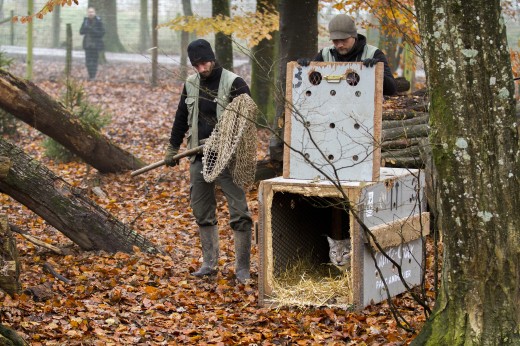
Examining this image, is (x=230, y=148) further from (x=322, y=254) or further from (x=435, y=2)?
(x=435, y=2)

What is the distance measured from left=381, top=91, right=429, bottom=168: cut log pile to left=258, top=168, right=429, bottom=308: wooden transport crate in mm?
1626

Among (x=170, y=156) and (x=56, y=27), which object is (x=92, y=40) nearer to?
(x=56, y=27)

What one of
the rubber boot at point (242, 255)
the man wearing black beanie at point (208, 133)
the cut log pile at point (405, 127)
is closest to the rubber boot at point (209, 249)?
the man wearing black beanie at point (208, 133)

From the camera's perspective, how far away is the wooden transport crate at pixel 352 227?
23.4ft

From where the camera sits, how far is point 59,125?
12.9m

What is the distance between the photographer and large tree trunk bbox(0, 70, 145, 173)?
12438 millimetres

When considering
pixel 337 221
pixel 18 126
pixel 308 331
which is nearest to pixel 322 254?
pixel 337 221

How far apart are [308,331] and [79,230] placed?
3.15 m

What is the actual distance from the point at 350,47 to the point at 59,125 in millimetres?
6328

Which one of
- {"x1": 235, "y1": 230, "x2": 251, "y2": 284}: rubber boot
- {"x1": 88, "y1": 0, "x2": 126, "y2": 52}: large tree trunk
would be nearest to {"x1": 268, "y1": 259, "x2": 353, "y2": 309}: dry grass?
{"x1": 235, "y1": 230, "x2": 251, "y2": 284}: rubber boot

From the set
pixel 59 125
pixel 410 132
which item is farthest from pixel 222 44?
pixel 410 132

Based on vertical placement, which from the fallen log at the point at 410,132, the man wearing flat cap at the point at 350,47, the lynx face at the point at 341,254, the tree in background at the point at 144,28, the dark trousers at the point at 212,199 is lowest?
the lynx face at the point at 341,254

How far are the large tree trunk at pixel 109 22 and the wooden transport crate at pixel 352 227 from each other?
24.2m

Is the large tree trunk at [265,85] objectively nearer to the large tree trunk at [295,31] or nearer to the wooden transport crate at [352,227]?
the large tree trunk at [295,31]
